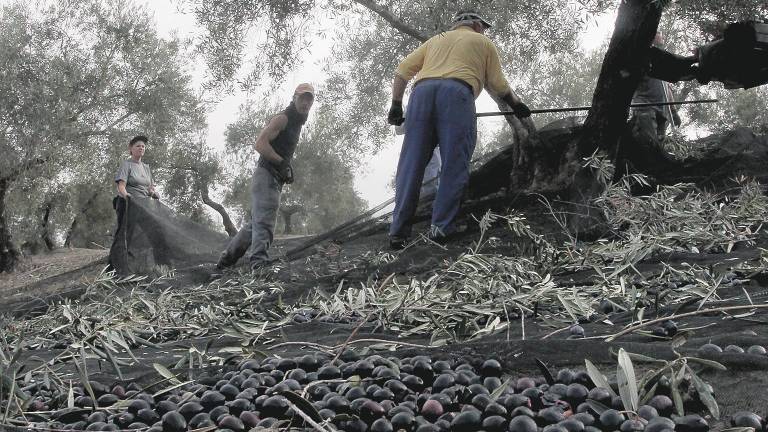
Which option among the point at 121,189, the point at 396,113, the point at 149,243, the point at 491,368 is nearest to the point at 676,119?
the point at 396,113

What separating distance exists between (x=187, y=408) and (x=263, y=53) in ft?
29.4

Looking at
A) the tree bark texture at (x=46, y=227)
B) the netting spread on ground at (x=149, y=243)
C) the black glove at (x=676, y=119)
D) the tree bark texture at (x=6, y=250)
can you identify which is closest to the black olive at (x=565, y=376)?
the netting spread on ground at (x=149, y=243)

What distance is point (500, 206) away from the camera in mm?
6957

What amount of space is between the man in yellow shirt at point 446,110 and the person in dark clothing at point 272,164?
1.37m

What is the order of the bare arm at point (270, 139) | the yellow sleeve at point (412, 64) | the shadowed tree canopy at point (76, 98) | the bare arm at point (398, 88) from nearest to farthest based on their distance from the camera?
the yellow sleeve at point (412, 64) → the bare arm at point (398, 88) → the bare arm at point (270, 139) → the shadowed tree canopy at point (76, 98)

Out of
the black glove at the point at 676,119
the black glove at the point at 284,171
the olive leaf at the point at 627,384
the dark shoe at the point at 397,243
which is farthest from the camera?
the black glove at the point at 676,119

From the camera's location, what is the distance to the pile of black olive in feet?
4.93

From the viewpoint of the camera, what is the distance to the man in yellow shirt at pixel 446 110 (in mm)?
6660

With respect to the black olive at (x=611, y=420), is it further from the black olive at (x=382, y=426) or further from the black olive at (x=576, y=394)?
the black olive at (x=382, y=426)

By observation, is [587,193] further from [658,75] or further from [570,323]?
[570,323]

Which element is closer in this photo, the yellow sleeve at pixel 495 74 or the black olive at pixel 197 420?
the black olive at pixel 197 420

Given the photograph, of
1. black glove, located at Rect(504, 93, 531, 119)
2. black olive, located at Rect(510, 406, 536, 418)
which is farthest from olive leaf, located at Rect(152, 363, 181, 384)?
black glove, located at Rect(504, 93, 531, 119)

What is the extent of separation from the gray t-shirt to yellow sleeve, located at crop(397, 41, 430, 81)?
4452 mm

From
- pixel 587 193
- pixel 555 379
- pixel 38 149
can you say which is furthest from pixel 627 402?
pixel 38 149
